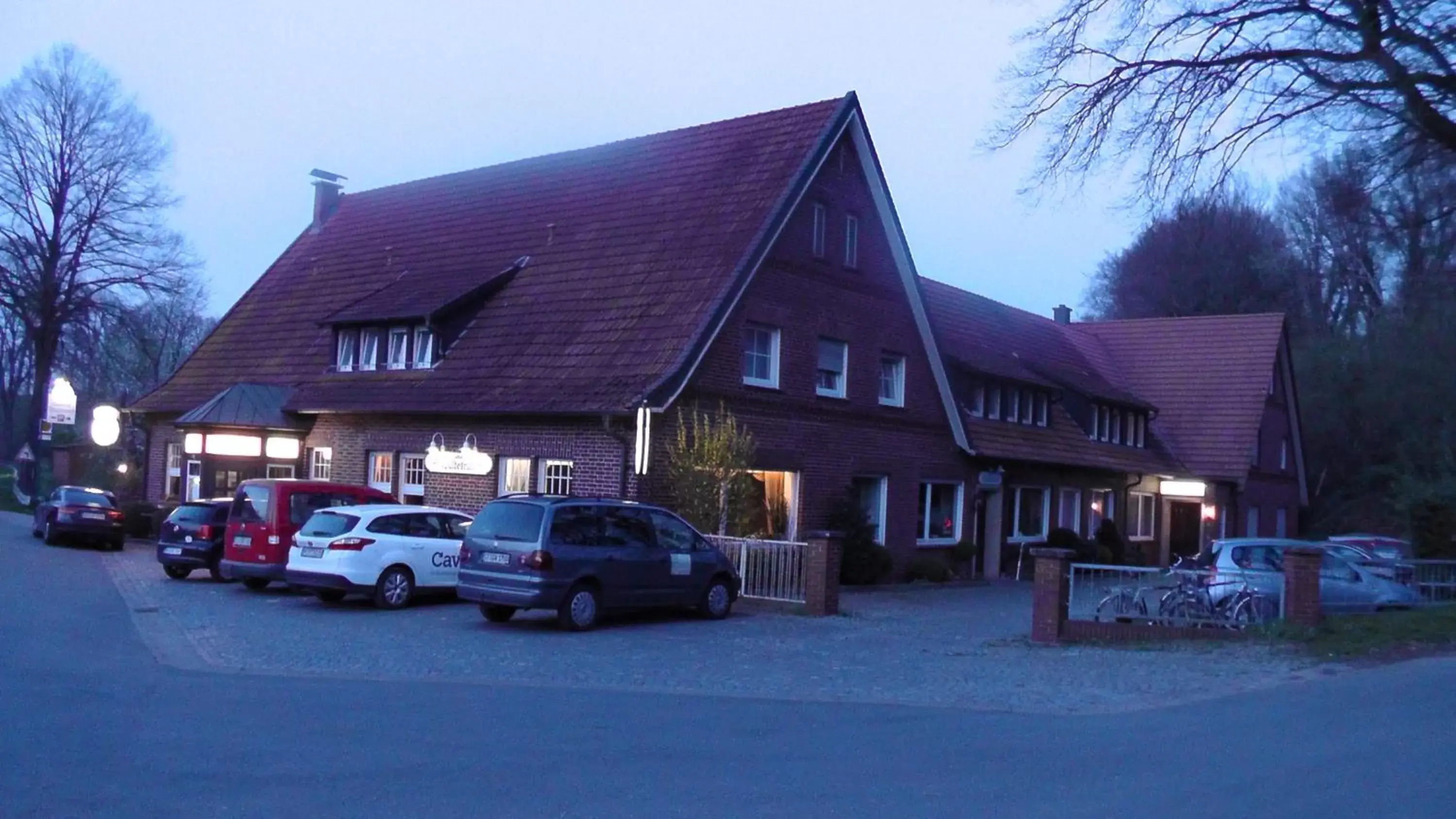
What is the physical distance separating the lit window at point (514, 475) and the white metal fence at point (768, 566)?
436cm

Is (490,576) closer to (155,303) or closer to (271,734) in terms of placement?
(271,734)

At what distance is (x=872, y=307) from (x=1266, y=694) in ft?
51.4

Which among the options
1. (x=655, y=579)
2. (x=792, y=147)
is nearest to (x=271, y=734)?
(x=655, y=579)

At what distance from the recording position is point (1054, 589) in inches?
725

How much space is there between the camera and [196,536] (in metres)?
23.5

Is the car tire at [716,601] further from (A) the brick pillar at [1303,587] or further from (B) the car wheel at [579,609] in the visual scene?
(A) the brick pillar at [1303,587]

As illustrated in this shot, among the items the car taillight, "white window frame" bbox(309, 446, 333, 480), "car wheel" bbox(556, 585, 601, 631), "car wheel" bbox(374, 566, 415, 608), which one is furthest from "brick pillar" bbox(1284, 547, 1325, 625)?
"white window frame" bbox(309, 446, 333, 480)

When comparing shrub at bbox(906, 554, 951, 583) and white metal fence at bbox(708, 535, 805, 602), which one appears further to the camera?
shrub at bbox(906, 554, 951, 583)

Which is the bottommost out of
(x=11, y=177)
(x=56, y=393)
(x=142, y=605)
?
(x=142, y=605)

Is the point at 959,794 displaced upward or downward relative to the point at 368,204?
downward

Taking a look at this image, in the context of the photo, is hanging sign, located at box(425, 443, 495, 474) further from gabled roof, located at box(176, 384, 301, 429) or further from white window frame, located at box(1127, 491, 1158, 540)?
white window frame, located at box(1127, 491, 1158, 540)

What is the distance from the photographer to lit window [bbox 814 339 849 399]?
89.2 feet

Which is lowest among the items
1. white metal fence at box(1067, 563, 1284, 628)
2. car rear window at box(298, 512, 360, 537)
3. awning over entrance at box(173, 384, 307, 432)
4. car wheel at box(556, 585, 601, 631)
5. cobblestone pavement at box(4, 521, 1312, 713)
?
cobblestone pavement at box(4, 521, 1312, 713)

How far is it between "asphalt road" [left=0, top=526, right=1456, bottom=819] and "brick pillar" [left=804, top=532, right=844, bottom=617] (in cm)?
792
